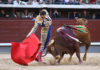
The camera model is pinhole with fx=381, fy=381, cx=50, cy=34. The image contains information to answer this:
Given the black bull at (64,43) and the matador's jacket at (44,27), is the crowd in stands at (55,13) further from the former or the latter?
the black bull at (64,43)

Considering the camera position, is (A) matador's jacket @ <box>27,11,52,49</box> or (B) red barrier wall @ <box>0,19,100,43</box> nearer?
(A) matador's jacket @ <box>27,11,52,49</box>

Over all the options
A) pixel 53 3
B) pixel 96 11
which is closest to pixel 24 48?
pixel 53 3

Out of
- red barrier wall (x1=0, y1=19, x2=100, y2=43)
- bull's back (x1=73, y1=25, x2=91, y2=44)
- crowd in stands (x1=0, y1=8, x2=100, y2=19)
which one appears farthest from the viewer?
crowd in stands (x1=0, y1=8, x2=100, y2=19)

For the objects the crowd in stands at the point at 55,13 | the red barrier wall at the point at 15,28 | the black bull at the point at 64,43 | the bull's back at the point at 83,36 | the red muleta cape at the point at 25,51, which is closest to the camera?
the red muleta cape at the point at 25,51

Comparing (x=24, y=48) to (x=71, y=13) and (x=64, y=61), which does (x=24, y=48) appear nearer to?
(x=64, y=61)

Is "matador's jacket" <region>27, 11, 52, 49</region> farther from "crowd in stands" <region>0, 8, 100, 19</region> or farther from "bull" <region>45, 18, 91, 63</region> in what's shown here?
"crowd in stands" <region>0, 8, 100, 19</region>

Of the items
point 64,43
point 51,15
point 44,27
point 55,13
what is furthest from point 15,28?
point 64,43

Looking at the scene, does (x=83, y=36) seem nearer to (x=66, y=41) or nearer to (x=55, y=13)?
(x=66, y=41)

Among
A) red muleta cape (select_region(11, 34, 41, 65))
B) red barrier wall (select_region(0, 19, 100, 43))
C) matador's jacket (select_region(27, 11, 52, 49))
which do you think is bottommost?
red barrier wall (select_region(0, 19, 100, 43))

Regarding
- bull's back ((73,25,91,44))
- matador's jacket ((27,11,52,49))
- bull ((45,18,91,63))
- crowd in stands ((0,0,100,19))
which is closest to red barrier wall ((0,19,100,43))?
crowd in stands ((0,0,100,19))

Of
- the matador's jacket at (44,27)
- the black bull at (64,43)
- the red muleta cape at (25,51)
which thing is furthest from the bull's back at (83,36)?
the red muleta cape at (25,51)

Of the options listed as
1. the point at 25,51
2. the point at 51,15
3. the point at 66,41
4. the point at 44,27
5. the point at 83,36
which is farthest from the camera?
the point at 51,15

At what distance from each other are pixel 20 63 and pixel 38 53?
88 cm

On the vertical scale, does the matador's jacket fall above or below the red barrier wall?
above
